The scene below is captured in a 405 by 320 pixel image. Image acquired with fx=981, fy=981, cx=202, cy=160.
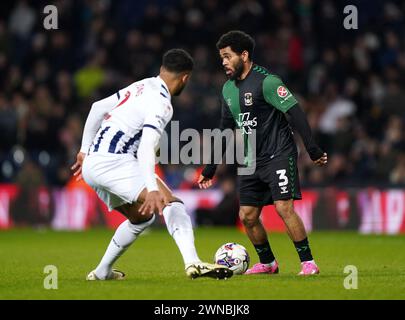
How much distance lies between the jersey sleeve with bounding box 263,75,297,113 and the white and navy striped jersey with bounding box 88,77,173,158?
3.96 ft

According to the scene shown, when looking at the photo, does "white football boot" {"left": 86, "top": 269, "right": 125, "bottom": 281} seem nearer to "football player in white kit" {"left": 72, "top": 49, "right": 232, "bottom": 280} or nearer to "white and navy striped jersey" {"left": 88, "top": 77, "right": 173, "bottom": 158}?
"football player in white kit" {"left": 72, "top": 49, "right": 232, "bottom": 280}

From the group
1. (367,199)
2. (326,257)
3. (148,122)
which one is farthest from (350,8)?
(148,122)

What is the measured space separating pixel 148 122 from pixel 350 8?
41.6 feet

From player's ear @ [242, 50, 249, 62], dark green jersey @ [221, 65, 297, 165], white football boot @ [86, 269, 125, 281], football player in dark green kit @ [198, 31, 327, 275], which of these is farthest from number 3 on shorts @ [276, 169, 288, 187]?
white football boot @ [86, 269, 125, 281]

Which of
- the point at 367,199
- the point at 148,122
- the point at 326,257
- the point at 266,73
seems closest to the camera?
the point at 148,122

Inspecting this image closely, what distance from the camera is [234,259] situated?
8984 millimetres

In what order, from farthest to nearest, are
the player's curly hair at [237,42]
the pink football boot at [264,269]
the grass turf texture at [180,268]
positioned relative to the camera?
the pink football boot at [264,269], the player's curly hair at [237,42], the grass turf texture at [180,268]

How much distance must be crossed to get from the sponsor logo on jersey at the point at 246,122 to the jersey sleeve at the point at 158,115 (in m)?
1.40

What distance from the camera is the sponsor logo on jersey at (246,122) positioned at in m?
8.97

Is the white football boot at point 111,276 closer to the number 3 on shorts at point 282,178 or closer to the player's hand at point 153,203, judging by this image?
the player's hand at point 153,203

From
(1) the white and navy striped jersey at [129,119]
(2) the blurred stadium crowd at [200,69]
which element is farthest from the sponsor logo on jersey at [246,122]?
(2) the blurred stadium crowd at [200,69]

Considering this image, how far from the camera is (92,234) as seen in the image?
53.4ft
